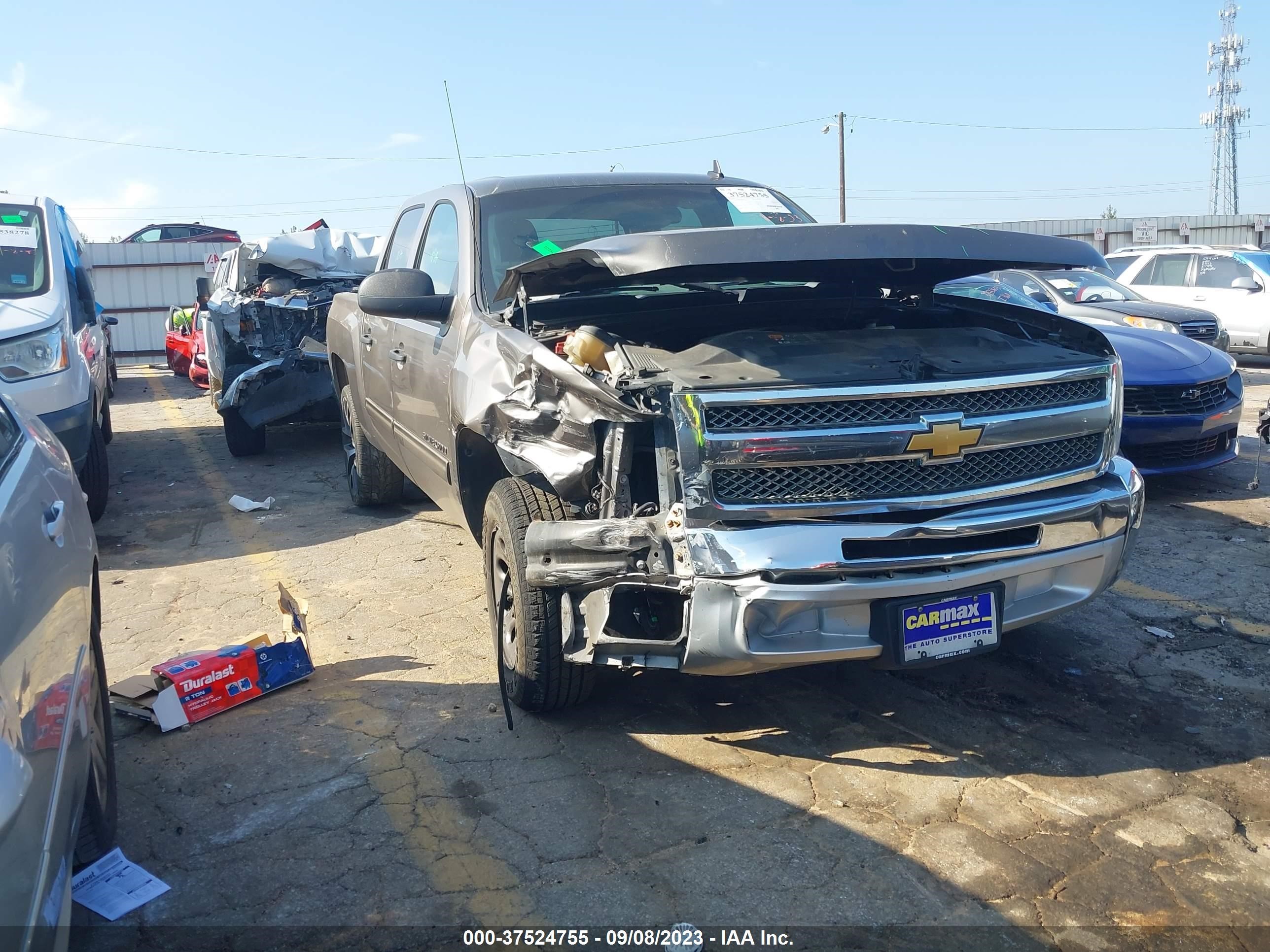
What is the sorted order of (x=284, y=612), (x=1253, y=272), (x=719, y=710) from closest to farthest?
(x=719, y=710) < (x=284, y=612) < (x=1253, y=272)

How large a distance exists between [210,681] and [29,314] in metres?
3.72

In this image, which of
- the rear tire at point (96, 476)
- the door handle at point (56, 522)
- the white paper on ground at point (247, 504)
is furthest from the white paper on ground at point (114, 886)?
the white paper on ground at point (247, 504)

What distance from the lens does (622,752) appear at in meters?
3.49

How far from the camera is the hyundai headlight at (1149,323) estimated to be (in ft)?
31.2

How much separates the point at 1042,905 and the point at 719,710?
4.52ft

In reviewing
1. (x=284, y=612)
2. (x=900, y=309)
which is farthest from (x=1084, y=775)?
(x=284, y=612)

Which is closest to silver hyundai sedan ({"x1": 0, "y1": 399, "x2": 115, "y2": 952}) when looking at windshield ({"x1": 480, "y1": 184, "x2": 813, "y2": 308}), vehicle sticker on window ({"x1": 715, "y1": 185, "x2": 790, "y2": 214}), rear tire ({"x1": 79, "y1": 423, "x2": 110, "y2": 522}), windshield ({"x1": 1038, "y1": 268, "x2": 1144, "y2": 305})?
windshield ({"x1": 480, "y1": 184, "x2": 813, "y2": 308})

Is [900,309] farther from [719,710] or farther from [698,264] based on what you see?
[719,710]

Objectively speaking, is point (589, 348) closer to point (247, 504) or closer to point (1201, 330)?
point (247, 504)

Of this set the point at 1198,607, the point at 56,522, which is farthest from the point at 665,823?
the point at 1198,607

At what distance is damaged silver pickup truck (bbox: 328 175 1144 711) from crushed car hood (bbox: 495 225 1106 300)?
0.03 ft

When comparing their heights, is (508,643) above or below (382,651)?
above

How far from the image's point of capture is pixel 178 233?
81.0 feet

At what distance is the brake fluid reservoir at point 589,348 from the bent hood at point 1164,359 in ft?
13.8
